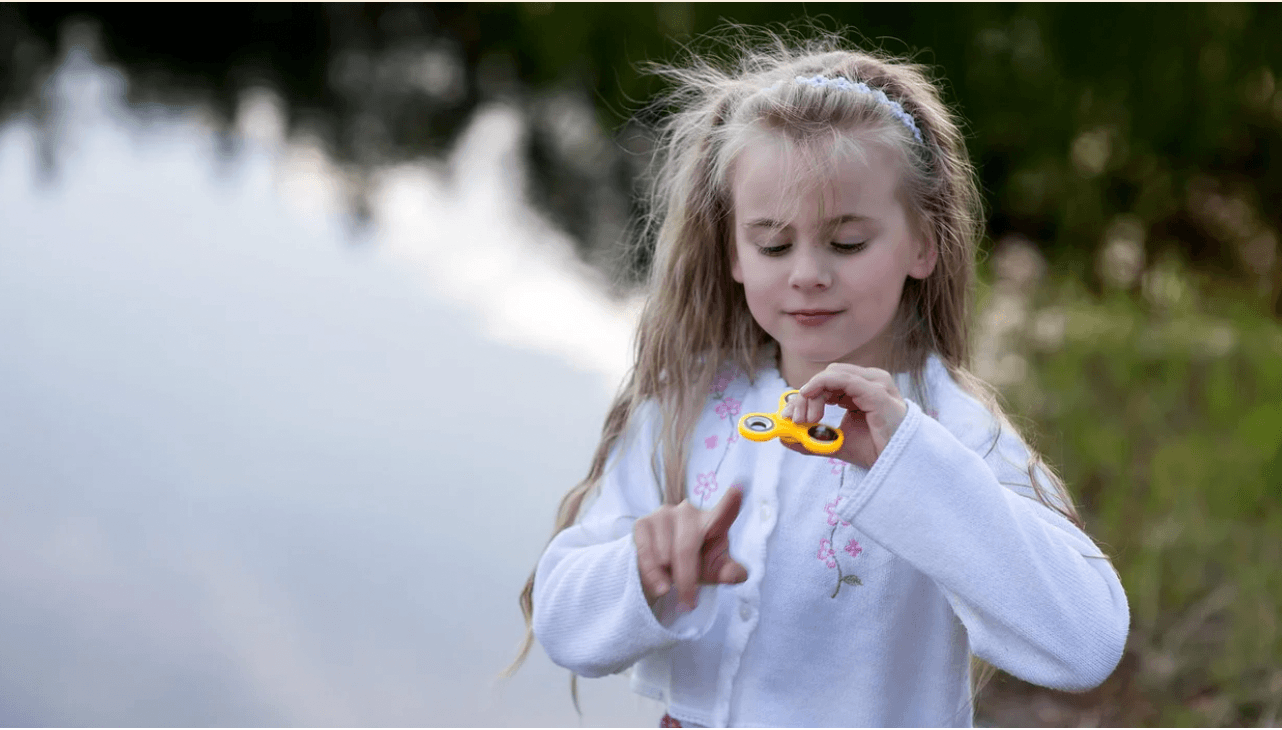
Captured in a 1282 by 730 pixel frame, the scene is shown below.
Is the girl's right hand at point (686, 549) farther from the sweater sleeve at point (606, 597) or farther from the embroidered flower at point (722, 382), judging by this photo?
the embroidered flower at point (722, 382)

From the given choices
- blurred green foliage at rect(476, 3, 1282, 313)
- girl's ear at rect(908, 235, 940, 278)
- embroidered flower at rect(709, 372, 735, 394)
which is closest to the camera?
girl's ear at rect(908, 235, 940, 278)

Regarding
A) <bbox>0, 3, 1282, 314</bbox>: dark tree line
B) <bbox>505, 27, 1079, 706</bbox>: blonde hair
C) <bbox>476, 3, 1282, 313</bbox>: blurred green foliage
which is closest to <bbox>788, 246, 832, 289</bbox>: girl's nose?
<bbox>505, 27, 1079, 706</bbox>: blonde hair

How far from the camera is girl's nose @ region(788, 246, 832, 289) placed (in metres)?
1.41

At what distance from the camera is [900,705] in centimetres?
150

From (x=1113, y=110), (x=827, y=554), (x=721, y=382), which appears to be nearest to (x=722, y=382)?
(x=721, y=382)

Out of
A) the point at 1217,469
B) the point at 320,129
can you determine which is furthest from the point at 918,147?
the point at 320,129

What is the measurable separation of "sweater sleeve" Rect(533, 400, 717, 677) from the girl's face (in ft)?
0.91

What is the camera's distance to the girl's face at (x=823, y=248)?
4.64 feet

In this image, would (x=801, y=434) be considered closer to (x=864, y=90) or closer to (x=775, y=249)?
(x=775, y=249)

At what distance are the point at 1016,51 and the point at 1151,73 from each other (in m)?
0.52

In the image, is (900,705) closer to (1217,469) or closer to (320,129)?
(1217,469)

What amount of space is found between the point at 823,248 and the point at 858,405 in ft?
0.66

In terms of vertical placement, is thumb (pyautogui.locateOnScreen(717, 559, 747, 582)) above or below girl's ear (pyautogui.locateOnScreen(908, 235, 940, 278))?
below

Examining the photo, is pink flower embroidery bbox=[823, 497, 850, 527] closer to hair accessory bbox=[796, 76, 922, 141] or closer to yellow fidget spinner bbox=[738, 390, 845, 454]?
yellow fidget spinner bbox=[738, 390, 845, 454]
